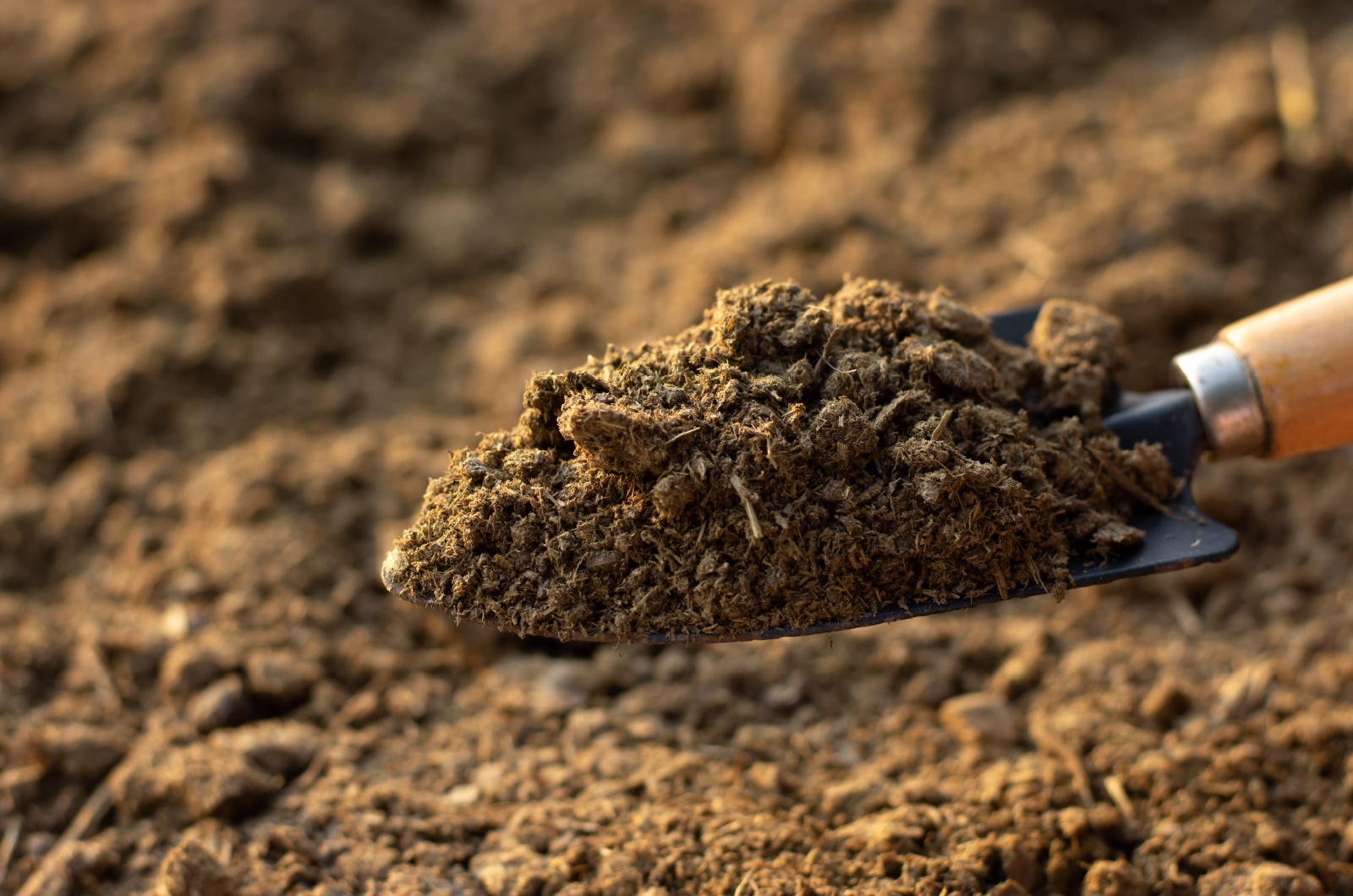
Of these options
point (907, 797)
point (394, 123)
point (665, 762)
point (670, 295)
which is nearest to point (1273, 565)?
point (907, 797)

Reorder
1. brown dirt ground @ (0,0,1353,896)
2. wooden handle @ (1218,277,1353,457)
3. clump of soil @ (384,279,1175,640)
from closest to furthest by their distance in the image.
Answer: clump of soil @ (384,279,1175,640) → wooden handle @ (1218,277,1353,457) → brown dirt ground @ (0,0,1353,896)

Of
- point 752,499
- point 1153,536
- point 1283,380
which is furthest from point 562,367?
point 1283,380

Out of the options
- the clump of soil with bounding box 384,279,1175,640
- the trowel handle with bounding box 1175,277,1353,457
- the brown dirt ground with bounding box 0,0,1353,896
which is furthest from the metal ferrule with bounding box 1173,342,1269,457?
the brown dirt ground with bounding box 0,0,1353,896

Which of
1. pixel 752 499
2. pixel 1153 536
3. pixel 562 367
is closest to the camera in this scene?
pixel 752 499

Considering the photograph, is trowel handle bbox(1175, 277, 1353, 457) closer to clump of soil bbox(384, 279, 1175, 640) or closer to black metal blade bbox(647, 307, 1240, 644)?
A: black metal blade bbox(647, 307, 1240, 644)

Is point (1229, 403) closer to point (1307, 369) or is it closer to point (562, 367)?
point (1307, 369)

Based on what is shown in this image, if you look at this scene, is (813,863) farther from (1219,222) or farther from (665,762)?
(1219,222)

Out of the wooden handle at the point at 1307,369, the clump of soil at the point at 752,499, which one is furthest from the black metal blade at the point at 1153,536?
the wooden handle at the point at 1307,369

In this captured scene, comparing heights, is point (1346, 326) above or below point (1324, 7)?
below
